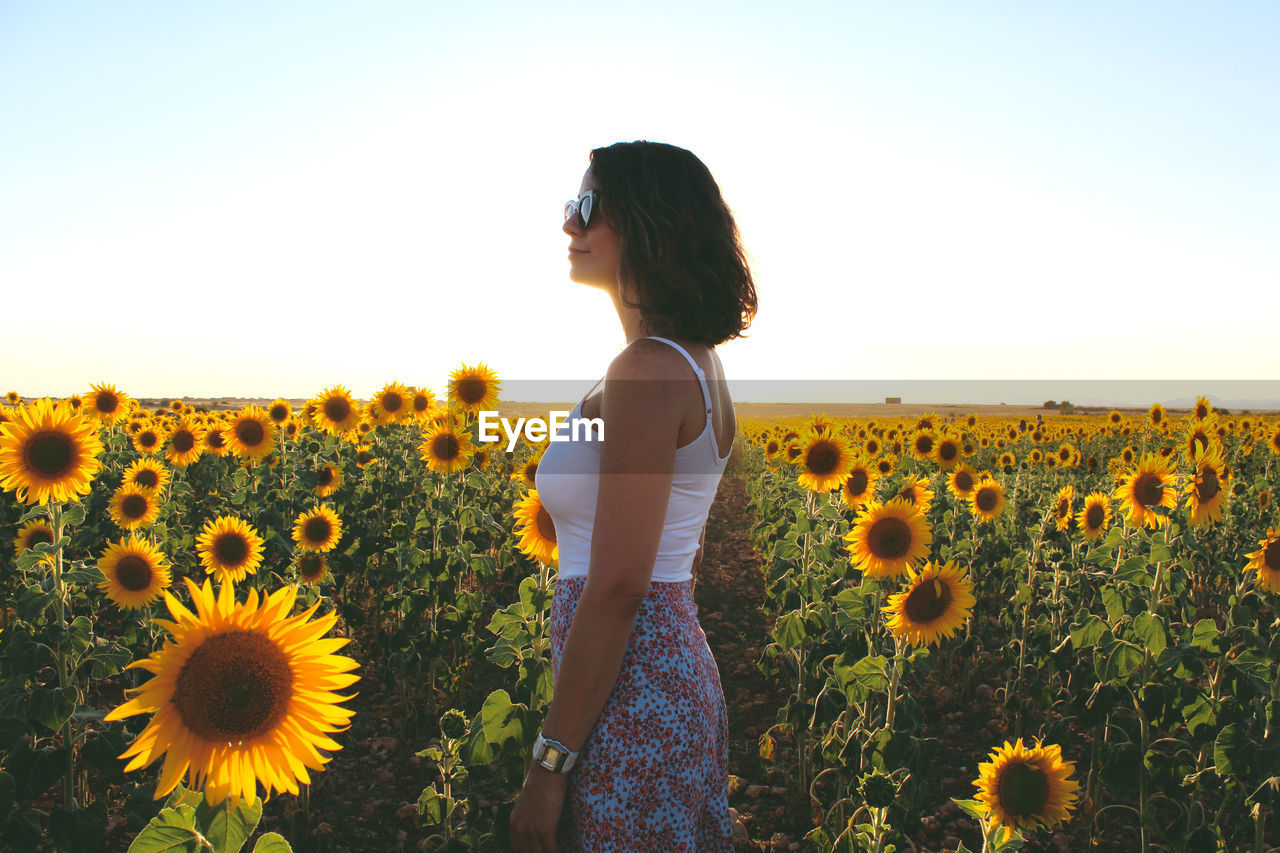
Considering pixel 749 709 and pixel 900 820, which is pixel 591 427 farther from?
pixel 749 709

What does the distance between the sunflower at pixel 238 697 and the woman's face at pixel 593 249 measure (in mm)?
1127

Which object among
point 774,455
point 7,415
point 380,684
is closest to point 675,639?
point 7,415

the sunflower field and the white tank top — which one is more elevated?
the white tank top

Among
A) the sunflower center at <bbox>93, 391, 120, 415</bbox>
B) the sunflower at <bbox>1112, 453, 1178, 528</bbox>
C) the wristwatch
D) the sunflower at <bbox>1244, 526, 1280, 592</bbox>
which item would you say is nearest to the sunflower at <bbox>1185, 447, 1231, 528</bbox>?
the sunflower at <bbox>1112, 453, 1178, 528</bbox>

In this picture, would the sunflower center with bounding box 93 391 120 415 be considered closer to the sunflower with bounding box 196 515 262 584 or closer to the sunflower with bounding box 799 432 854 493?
the sunflower with bounding box 196 515 262 584

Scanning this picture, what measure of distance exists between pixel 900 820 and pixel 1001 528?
17.1 feet

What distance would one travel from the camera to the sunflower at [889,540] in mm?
4145

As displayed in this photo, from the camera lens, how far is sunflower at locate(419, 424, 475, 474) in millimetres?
6363

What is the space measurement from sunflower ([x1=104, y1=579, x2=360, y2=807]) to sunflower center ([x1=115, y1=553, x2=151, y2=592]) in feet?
12.2

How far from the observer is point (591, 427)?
189cm

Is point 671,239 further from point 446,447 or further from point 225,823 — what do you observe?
point 446,447

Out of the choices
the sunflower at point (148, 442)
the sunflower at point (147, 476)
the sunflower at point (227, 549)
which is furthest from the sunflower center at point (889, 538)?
the sunflower at point (148, 442)

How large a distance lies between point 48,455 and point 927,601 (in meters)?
4.55

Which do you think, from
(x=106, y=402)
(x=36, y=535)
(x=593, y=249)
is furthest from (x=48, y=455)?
(x=106, y=402)
